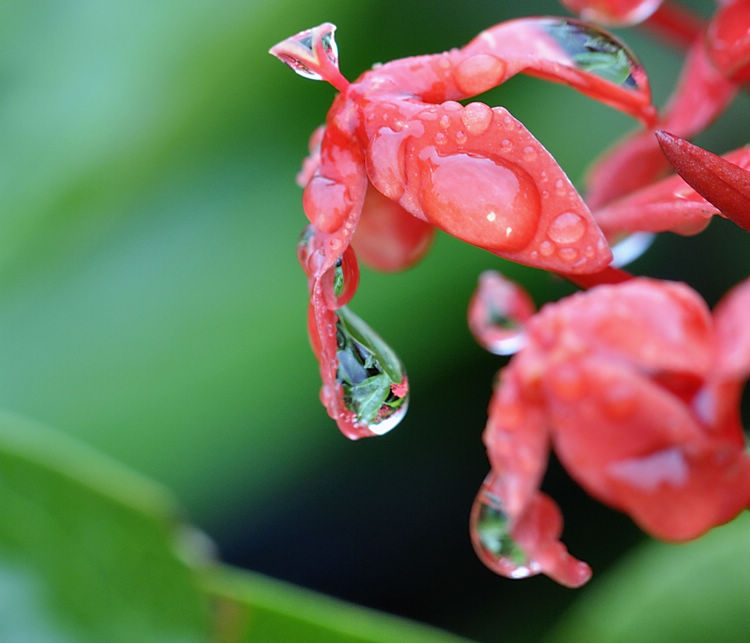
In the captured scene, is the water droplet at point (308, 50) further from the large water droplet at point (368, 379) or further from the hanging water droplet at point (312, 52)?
the large water droplet at point (368, 379)

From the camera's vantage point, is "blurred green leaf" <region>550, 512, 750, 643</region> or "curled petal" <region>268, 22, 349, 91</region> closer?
"curled petal" <region>268, 22, 349, 91</region>

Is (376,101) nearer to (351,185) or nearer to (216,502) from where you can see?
(351,185)

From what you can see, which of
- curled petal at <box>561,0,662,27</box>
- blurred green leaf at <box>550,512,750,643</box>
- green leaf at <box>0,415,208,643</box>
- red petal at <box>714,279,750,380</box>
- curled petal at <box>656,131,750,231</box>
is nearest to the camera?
red petal at <box>714,279,750,380</box>

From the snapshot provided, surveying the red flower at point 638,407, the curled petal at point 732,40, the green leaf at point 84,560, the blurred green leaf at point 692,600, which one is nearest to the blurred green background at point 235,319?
the blurred green leaf at point 692,600

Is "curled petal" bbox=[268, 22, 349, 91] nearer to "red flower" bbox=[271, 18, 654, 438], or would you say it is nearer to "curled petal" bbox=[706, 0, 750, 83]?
"red flower" bbox=[271, 18, 654, 438]

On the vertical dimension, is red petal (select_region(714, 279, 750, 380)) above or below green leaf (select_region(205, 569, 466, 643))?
above

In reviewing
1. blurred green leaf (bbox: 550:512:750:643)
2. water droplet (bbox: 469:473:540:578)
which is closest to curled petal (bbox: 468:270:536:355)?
water droplet (bbox: 469:473:540:578)

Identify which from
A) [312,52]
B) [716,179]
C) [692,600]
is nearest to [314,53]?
[312,52]
